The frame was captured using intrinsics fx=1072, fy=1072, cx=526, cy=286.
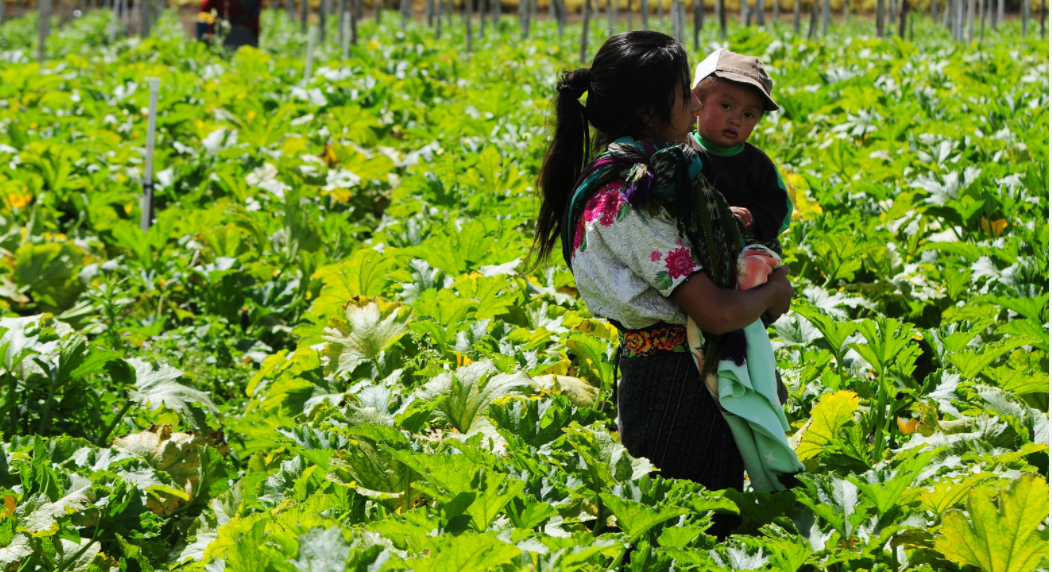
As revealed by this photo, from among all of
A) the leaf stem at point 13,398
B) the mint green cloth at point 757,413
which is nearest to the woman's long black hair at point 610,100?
the mint green cloth at point 757,413

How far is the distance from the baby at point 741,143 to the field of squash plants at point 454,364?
0.50 m

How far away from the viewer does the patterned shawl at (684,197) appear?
87.1 inches

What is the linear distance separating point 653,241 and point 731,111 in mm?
635

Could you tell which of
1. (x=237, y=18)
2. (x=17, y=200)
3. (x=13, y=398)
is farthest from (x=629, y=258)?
(x=237, y=18)

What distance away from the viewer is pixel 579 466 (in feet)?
8.02

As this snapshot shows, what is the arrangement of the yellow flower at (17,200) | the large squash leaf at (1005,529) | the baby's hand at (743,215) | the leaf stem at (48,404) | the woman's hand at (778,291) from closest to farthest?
the large squash leaf at (1005,529) → the woman's hand at (778,291) → the baby's hand at (743,215) → the leaf stem at (48,404) → the yellow flower at (17,200)

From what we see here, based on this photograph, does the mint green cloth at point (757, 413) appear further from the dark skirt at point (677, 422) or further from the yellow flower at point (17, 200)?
the yellow flower at point (17, 200)

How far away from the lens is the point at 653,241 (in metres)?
2.24

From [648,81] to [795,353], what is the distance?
1379mm


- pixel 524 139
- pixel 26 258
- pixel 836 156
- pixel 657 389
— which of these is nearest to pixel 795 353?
pixel 657 389

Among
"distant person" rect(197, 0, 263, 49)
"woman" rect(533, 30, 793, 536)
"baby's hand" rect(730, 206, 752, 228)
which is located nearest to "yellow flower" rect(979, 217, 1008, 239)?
"baby's hand" rect(730, 206, 752, 228)

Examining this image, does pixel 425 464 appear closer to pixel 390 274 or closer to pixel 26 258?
pixel 390 274

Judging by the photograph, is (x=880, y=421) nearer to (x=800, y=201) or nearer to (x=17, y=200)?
(x=800, y=201)

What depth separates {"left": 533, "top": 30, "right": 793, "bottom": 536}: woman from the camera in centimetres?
225
